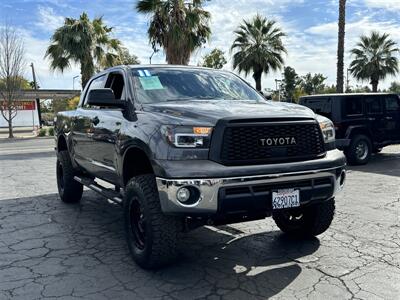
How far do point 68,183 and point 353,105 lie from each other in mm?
7715

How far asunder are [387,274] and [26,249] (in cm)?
380

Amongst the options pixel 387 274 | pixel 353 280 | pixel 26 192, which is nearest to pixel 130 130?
pixel 353 280

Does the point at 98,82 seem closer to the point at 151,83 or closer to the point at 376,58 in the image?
the point at 151,83

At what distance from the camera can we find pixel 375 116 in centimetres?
1179

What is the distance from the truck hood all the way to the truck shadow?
56.6 inches

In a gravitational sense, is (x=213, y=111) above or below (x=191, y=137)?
above

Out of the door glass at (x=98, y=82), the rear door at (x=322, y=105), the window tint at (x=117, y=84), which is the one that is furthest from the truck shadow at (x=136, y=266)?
the rear door at (x=322, y=105)

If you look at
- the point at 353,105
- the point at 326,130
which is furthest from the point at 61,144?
the point at 353,105

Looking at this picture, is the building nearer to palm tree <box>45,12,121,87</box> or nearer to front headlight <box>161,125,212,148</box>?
palm tree <box>45,12,121,87</box>

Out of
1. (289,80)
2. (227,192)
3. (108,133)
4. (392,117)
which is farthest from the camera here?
(289,80)

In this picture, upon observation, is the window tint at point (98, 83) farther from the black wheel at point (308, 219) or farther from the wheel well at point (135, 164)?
the black wheel at point (308, 219)

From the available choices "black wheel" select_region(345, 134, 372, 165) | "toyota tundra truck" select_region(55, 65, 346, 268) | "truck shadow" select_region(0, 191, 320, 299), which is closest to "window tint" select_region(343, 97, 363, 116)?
"black wheel" select_region(345, 134, 372, 165)

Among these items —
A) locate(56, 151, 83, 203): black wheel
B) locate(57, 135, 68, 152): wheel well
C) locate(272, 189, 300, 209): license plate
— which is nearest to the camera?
locate(272, 189, 300, 209): license plate

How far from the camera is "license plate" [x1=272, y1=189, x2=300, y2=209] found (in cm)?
380
